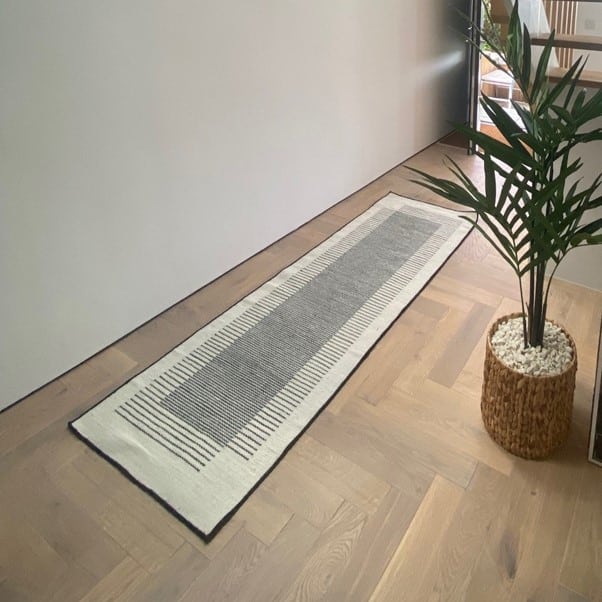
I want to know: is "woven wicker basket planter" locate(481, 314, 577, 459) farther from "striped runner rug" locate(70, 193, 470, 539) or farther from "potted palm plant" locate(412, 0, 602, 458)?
"striped runner rug" locate(70, 193, 470, 539)

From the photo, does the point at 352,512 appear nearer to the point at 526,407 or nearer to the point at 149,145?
the point at 526,407

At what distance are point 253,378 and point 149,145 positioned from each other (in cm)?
88

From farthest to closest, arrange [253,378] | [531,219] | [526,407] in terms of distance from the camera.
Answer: [253,378]
[526,407]
[531,219]

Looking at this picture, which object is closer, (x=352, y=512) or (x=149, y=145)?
(x=352, y=512)

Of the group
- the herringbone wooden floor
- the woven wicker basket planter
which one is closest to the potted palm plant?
the woven wicker basket planter

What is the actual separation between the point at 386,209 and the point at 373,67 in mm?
752

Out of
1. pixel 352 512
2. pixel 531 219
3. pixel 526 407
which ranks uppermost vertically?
pixel 531 219

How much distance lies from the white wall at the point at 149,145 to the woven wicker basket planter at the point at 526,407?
1256mm

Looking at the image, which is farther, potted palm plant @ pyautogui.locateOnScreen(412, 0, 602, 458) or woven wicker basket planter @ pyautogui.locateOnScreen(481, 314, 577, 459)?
woven wicker basket planter @ pyautogui.locateOnScreen(481, 314, 577, 459)

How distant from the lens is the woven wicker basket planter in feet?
4.53

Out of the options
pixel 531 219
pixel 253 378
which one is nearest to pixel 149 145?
pixel 253 378

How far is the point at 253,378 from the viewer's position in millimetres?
1874

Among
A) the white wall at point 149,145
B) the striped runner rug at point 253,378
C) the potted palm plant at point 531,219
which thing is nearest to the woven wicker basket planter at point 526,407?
the potted palm plant at point 531,219

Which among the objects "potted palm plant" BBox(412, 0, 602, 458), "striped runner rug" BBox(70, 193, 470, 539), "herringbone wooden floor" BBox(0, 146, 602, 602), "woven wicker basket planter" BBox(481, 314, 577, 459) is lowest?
"herringbone wooden floor" BBox(0, 146, 602, 602)
